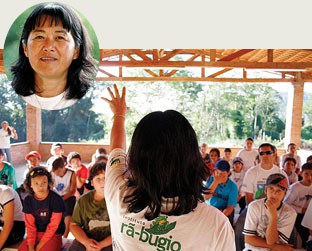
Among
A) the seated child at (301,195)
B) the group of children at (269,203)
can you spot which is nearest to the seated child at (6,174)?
the group of children at (269,203)

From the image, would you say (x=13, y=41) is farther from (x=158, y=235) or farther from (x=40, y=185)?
(x=40, y=185)

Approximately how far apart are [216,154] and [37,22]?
4216 mm

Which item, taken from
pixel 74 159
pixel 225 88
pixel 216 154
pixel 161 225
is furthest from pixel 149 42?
pixel 225 88

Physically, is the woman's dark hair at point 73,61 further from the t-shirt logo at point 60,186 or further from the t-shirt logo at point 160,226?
the t-shirt logo at point 60,186

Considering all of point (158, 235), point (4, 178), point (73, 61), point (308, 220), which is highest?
point (73, 61)

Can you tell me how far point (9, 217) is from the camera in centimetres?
236

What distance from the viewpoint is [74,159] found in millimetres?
3914

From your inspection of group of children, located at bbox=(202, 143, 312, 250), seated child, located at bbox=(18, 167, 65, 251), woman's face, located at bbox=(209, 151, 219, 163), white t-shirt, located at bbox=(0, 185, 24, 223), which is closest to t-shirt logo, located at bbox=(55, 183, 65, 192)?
white t-shirt, located at bbox=(0, 185, 24, 223)

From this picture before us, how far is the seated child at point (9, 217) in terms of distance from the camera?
234 cm

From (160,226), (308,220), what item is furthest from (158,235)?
(308,220)

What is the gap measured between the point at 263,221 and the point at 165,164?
186 cm

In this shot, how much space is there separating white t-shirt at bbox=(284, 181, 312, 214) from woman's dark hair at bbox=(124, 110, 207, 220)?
103 inches

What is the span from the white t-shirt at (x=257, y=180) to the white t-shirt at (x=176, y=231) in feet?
8.79

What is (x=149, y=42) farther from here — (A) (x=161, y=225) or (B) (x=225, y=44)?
(A) (x=161, y=225)
